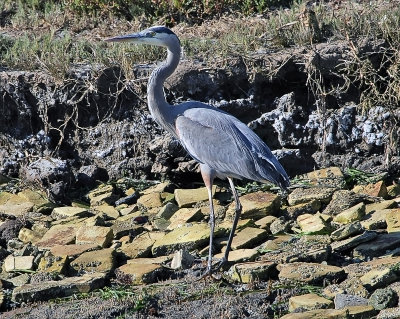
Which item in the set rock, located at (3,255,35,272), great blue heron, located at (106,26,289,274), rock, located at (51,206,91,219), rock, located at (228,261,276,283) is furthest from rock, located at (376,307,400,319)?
rock, located at (51,206,91,219)

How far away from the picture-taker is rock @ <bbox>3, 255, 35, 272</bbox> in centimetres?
679

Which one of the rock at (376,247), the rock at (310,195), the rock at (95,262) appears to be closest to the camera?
the rock at (376,247)

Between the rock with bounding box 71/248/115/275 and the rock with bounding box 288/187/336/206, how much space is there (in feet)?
6.01

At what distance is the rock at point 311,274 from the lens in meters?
5.98

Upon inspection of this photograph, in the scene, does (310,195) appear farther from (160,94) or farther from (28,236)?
(28,236)

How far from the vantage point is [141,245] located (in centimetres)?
709

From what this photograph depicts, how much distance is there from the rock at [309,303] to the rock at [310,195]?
85.6 inches

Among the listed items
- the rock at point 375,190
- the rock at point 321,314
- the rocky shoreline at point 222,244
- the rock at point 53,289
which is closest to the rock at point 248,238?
the rocky shoreline at point 222,244

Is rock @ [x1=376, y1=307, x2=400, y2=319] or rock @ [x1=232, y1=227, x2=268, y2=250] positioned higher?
rock @ [x1=232, y1=227, x2=268, y2=250]

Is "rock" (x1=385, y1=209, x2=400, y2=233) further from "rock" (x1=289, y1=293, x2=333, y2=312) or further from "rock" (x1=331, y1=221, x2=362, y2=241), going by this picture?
"rock" (x1=289, y1=293, x2=333, y2=312)

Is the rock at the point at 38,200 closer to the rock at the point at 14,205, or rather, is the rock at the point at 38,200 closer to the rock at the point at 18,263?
the rock at the point at 14,205

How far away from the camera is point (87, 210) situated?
808cm

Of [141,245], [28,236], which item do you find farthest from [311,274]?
[28,236]

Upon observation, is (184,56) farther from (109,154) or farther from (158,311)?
(158,311)
